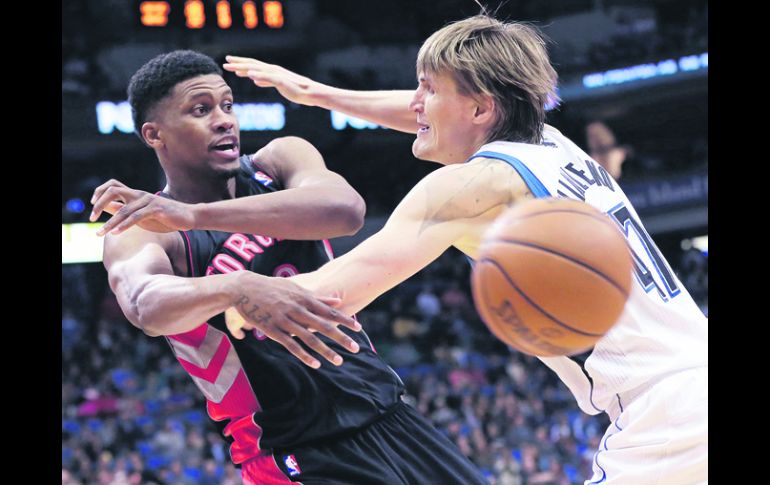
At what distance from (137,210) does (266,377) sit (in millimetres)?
749

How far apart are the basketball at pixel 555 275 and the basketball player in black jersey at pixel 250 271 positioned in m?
0.74

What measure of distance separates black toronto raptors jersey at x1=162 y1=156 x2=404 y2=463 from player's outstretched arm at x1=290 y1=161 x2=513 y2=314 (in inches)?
29.4

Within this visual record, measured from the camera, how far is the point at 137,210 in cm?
311

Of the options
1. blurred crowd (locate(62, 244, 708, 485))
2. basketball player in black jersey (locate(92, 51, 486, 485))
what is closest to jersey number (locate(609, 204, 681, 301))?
basketball player in black jersey (locate(92, 51, 486, 485))

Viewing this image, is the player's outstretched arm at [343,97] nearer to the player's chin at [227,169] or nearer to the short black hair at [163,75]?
the short black hair at [163,75]

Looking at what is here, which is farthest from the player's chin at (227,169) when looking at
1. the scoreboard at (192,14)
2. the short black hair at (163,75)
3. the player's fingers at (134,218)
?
the scoreboard at (192,14)

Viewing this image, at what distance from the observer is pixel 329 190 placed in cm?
345

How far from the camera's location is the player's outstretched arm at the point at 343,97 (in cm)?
407

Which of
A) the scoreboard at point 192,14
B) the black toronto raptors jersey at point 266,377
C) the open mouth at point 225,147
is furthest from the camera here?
the scoreboard at point 192,14

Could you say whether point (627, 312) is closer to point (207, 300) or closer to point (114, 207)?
point (207, 300)

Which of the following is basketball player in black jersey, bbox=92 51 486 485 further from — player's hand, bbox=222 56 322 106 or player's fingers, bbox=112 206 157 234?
player's hand, bbox=222 56 322 106

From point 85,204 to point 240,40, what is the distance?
3.37m
